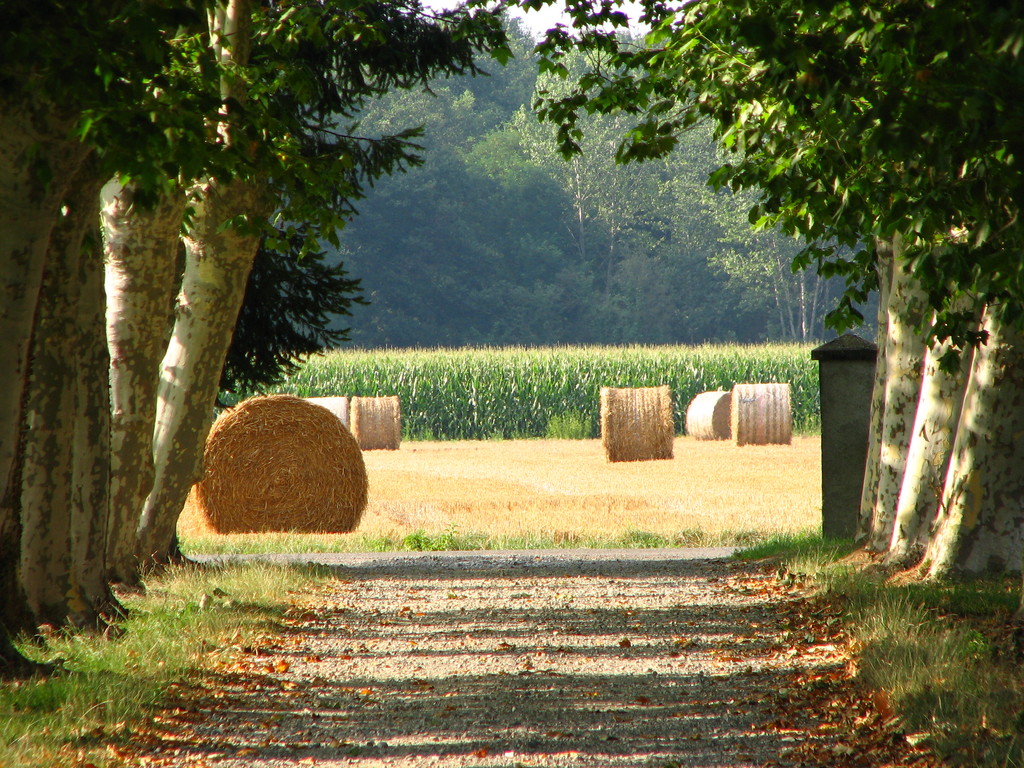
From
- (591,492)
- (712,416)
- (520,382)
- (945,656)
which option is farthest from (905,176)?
(520,382)

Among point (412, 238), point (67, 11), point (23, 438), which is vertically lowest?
point (23, 438)

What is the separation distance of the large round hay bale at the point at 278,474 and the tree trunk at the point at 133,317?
7.91 m

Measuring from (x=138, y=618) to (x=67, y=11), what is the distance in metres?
4.37

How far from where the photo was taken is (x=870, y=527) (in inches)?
416

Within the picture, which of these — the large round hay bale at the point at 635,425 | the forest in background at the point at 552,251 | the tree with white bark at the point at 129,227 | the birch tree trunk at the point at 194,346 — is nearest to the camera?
the tree with white bark at the point at 129,227

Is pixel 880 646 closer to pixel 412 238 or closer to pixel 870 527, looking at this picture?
pixel 870 527

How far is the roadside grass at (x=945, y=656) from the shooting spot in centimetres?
482

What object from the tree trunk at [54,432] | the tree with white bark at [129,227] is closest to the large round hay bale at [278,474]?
the tree with white bark at [129,227]

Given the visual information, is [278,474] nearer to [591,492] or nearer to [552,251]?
[591,492]

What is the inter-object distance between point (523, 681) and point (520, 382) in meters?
34.1

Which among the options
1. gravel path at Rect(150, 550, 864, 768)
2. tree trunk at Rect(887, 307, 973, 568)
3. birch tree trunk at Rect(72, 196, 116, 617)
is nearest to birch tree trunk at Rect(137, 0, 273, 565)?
gravel path at Rect(150, 550, 864, 768)

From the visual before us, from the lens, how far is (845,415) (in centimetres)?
1242

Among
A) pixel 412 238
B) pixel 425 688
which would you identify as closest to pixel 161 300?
pixel 425 688

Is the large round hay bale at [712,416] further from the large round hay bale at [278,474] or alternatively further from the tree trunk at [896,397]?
the tree trunk at [896,397]
